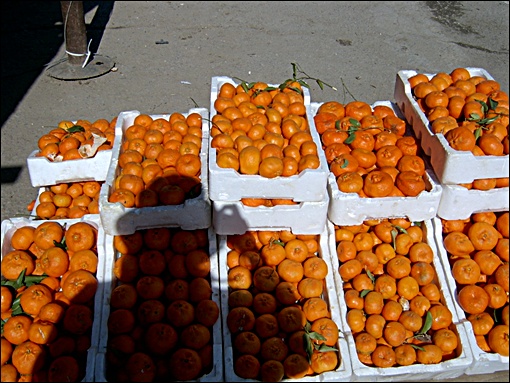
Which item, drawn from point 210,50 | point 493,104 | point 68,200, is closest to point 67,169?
point 68,200

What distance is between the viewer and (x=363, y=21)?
8.61 metres

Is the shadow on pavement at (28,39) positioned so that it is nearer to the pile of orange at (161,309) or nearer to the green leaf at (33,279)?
the green leaf at (33,279)

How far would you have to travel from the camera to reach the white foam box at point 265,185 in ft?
8.98

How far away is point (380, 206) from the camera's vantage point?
2949 millimetres

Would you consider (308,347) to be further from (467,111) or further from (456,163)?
(467,111)

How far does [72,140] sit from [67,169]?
9.9 inches

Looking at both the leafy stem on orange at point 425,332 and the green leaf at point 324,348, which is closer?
the green leaf at point 324,348

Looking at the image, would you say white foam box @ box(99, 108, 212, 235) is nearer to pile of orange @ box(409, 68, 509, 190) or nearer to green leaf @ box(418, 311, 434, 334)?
green leaf @ box(418, 311, 434, 334)

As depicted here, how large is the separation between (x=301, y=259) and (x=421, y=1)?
26.9ft

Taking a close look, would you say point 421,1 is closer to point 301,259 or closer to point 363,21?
point 363,21

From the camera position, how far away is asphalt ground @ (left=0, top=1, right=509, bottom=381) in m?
6.09

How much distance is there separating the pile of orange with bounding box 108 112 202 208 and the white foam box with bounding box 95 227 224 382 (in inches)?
12.3

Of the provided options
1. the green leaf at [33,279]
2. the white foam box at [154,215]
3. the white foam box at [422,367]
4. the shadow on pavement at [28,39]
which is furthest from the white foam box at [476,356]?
the shadow on pavement at [28,39]

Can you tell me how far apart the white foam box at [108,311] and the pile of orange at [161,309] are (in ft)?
0.09
